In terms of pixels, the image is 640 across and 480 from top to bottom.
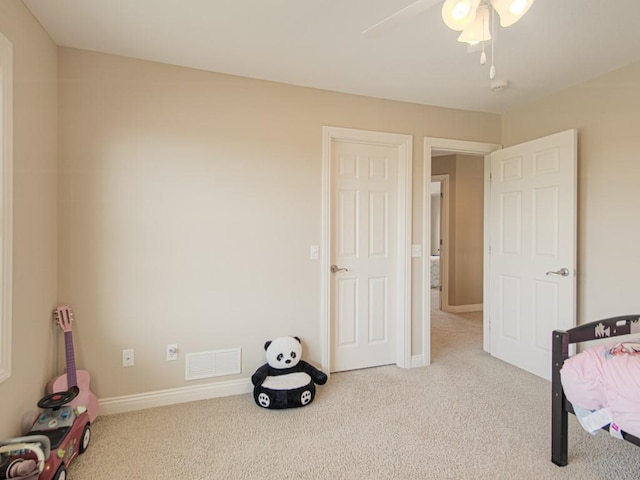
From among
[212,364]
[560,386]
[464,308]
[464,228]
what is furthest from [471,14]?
[464,308]

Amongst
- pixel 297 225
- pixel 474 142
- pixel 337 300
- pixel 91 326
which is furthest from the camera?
pixel 474 142

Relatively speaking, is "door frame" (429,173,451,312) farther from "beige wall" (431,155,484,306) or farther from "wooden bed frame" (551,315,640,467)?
"wooden bed frame" (551,315,640,467)

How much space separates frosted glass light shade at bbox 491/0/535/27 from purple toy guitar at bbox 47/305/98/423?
2741mm

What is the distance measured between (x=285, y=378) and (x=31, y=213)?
1870mm

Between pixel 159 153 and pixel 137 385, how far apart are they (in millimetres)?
1634

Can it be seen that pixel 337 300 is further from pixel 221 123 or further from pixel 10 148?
pixel 10 148

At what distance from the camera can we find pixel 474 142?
328cm

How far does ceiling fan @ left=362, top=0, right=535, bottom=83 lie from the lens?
3.75ft

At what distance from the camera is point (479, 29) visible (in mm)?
1300

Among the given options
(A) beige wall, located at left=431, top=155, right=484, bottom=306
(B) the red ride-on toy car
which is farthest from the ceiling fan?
(A) beige wall, located at left=431, top=155, right=484, bottom=306

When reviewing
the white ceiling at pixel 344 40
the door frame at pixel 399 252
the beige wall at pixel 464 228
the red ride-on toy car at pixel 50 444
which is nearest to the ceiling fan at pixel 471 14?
the white ceiling at pixel 344 40

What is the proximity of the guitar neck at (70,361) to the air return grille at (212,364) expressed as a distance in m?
0.66

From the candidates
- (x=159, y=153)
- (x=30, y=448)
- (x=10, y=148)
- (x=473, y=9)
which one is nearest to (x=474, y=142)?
(x=473, y=9)

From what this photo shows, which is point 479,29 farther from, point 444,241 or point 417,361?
point 444,241
